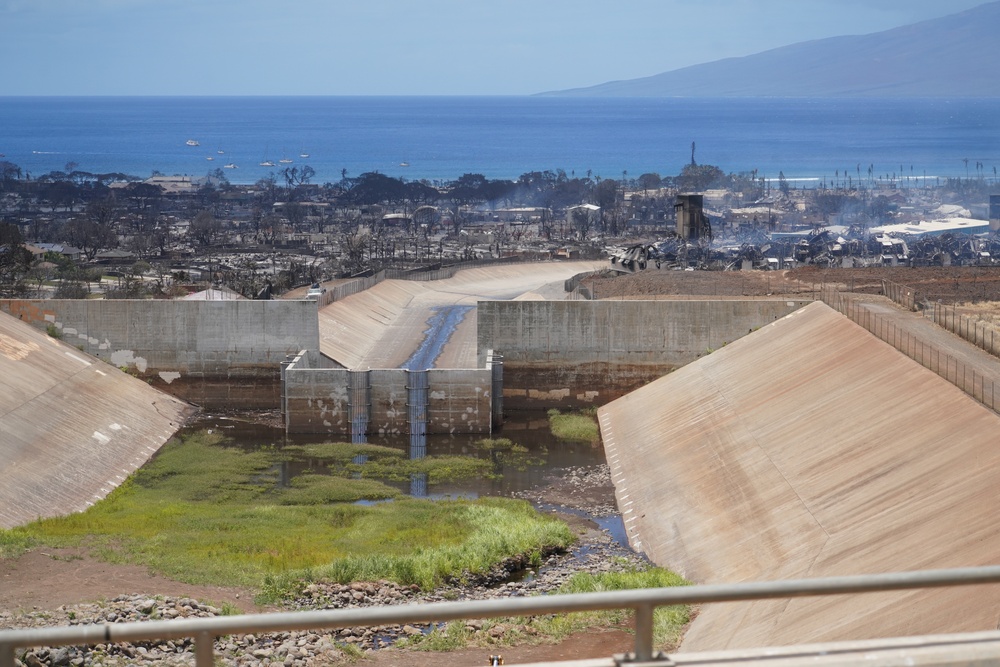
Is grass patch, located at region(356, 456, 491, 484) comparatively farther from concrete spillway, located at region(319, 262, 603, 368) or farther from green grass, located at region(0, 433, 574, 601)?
concrete spillway, located at region(319, 262, 603, 368)

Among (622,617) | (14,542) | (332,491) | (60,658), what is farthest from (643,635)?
(332,491)

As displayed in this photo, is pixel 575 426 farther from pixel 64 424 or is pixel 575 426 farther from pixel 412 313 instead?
pixel 412 313

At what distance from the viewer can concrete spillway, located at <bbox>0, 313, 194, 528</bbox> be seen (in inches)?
1196

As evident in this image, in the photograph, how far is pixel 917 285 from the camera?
5453 cm

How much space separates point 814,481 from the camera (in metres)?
26.0

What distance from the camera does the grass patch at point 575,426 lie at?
3875 cm

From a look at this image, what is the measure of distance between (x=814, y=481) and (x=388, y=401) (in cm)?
1611

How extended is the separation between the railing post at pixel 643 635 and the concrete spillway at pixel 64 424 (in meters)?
23.8

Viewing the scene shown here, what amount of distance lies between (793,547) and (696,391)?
15012 millimetres

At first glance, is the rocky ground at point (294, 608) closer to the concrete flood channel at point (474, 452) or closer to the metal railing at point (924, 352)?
the concrete flood channel at point (474, 452)

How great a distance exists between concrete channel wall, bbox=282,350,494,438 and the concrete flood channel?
38cm

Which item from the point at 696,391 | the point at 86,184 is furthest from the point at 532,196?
the point at 696,391

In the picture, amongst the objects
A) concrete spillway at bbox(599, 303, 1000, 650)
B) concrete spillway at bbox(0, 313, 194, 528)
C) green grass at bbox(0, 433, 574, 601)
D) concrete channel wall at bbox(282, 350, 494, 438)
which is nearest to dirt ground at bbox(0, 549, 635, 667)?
green grass at bbox(0, 433, 574, 601)

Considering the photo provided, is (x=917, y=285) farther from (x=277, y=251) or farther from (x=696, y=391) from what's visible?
(x=277, y=251)
